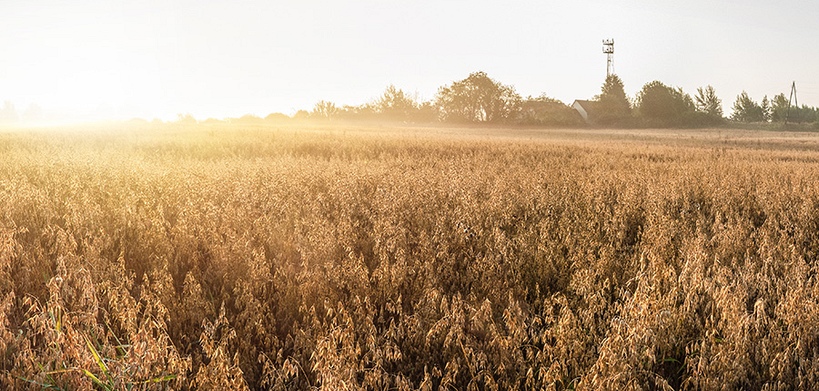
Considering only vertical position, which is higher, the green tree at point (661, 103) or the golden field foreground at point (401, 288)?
the green tree at point (661, 103)

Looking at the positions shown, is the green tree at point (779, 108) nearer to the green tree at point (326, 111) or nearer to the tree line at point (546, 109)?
the tree line at point (546, 109)

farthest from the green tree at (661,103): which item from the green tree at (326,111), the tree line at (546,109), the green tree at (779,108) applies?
the green tree at (326,111)

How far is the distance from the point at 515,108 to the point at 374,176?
57187 millimetres

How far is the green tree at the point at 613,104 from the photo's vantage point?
61.2 metres

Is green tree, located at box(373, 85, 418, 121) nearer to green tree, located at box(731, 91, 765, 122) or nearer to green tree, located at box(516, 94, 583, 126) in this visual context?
green tree, located at box(516, 94, 583, 126)

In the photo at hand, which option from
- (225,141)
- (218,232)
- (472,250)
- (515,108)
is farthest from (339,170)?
(515,108)

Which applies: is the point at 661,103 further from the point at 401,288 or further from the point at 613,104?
the point at 401,288

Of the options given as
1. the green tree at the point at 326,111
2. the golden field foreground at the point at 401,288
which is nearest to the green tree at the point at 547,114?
the green tree at the point at 326,111

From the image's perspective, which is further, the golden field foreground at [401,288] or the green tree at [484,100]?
the green tree at [484,100]

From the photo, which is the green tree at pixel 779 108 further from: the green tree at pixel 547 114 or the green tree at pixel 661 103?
the green tree at pixel 547 114

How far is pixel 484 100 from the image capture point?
61.7 metres

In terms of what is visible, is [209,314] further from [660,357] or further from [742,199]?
[742,199]

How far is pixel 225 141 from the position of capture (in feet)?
51.1

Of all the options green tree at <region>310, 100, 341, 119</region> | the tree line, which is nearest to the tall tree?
the tree line
